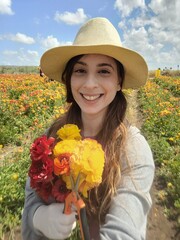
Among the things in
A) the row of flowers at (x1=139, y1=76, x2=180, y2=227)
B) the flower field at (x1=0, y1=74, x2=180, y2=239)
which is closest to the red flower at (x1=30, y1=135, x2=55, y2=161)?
the flower field at (x1=0, y1=74, x2=180, y2=239)

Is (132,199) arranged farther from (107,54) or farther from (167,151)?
(167,151)

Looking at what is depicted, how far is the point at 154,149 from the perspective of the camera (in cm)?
561

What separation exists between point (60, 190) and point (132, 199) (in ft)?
1.33

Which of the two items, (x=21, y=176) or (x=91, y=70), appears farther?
(x=21, y=176)

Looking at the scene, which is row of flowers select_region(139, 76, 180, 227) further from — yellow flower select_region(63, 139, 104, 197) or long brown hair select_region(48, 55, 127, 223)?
yellow flower select_region(63, 139, 104, 197)

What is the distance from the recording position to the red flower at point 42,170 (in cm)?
110

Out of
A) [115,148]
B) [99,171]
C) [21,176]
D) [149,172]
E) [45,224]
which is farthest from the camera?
[21,176]

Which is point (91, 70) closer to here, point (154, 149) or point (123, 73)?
point (123, 73)

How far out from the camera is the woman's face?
5.56 ft

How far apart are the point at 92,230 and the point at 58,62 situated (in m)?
1.05

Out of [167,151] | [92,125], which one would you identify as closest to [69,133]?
[92,125]

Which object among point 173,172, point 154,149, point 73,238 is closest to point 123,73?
point 73,238

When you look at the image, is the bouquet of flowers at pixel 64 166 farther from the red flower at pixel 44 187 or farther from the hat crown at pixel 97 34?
the hat crown at pixel 97 34

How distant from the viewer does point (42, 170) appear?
1.11 metres
